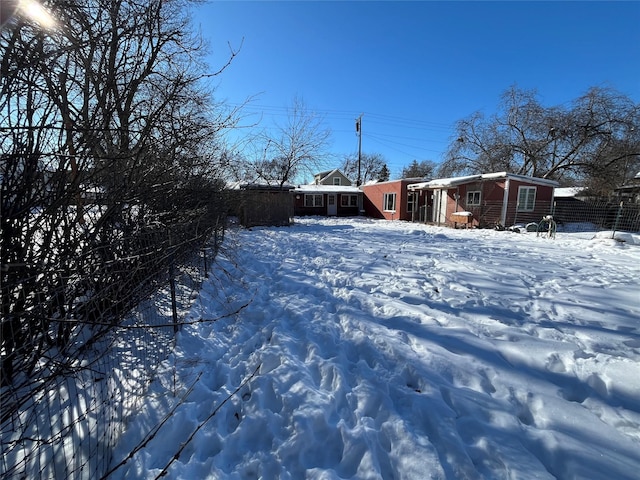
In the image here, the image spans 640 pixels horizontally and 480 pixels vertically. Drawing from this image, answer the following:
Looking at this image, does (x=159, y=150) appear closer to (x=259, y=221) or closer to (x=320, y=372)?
(x=320, y=372)

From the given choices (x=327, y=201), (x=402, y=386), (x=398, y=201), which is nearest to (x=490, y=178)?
(x=398, y=201)

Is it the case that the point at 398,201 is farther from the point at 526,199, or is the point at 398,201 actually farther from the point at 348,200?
the point at 526,199

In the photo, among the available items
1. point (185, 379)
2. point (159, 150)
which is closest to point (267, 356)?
point (185, 379)

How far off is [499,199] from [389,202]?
885 cm

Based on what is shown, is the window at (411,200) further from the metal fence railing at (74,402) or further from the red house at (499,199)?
the metal fence railing at (74,402)

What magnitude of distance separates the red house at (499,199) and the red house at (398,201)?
3910mm

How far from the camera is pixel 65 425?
1689 mm

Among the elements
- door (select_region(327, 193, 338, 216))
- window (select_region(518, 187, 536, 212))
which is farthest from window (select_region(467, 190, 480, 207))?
door (select_region(327, 193, 338, 216))

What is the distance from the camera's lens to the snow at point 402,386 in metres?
1.63

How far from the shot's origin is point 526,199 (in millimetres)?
14320

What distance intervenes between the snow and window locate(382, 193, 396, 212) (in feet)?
56.9

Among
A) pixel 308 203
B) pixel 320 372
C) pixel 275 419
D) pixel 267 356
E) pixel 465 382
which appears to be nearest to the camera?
pixel 275 419

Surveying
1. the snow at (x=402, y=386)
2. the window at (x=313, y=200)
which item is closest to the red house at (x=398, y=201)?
the window at (x=313, y=200)

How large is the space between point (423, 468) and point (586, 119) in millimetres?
26007
